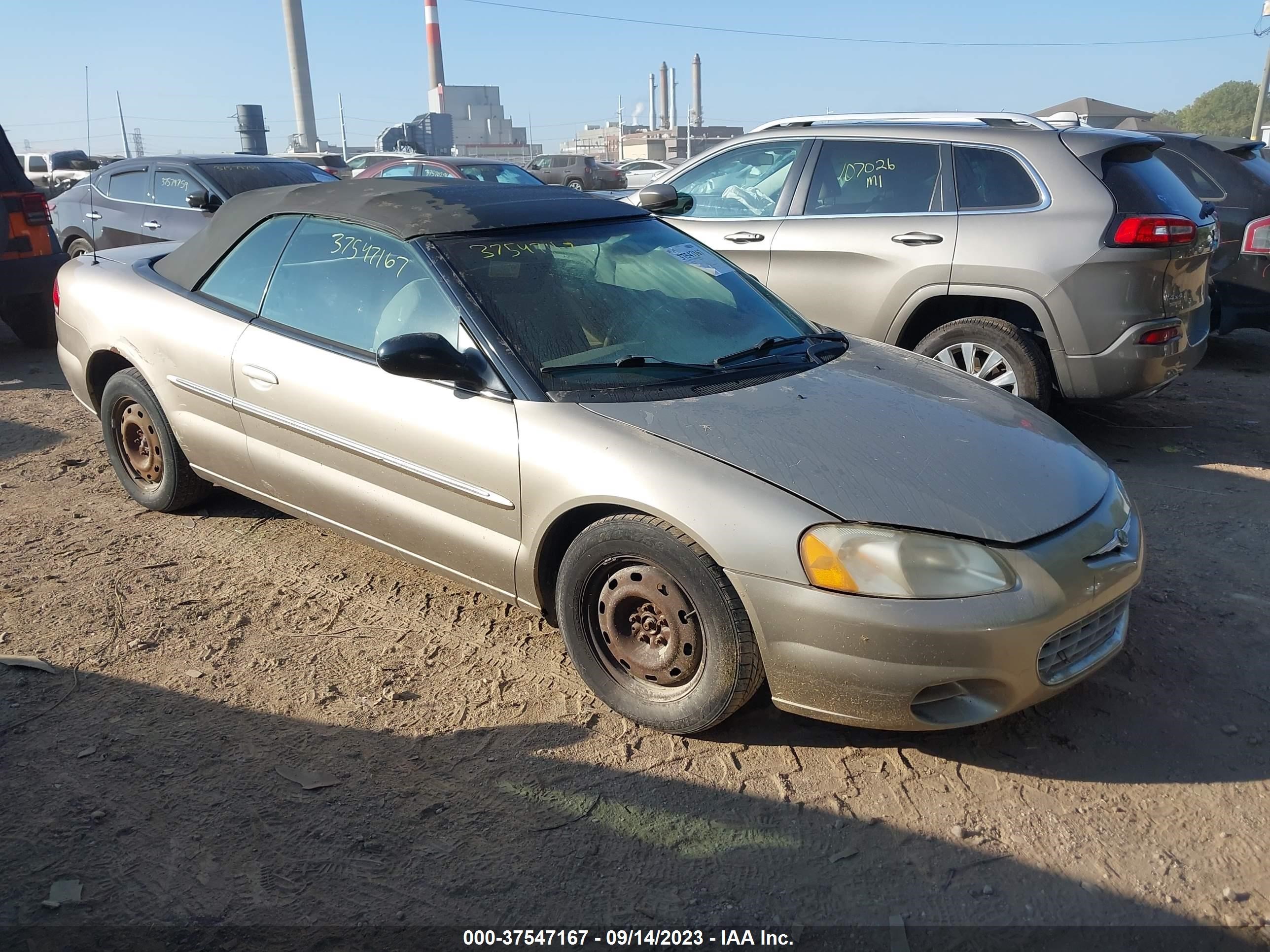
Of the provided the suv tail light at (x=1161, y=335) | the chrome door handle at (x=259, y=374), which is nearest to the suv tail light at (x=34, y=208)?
the chrome door handle at (x=259, y=374)

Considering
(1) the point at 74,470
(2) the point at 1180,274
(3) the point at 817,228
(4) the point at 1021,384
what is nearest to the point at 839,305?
(3) the point at 817,228

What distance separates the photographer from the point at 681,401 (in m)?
3.13

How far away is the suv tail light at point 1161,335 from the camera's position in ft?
16.7

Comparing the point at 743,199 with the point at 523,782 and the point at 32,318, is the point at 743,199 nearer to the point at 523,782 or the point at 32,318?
the point at 523,782

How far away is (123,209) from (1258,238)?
9.81 meters

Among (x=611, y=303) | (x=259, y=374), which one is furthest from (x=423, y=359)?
(x=259, y=374)

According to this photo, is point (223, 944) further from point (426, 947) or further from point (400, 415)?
point (400, 415)

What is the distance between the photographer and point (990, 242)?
5.37m

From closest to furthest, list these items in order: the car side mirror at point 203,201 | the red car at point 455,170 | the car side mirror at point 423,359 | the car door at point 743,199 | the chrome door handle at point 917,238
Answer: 1. the car side mirror at point 423,359
2. the chrome door handle at point 917,238
3. the car door at point 743,199
4. the car side mirror at point 203,201
5. the red car at point 455,170

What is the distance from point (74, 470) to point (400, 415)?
9.85ft

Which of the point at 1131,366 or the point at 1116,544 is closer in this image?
the point at 1116,544

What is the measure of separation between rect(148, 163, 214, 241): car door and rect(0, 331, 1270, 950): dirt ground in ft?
18.5

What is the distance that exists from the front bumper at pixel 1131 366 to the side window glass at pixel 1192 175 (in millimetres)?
2877

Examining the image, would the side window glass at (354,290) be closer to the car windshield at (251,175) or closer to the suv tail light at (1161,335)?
the suv tail light at (1161,335)
